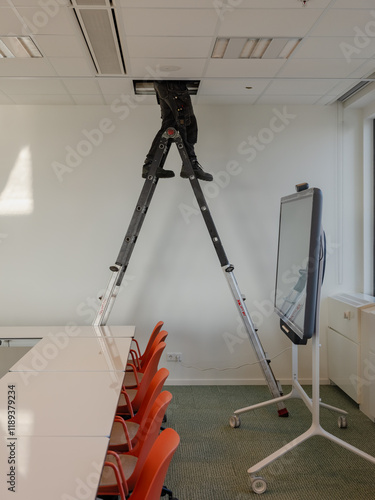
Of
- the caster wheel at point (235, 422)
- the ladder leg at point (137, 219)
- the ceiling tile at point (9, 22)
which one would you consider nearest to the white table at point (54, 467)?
the caster wheel at point (235, 422)

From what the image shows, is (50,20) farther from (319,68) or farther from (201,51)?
(319,68)

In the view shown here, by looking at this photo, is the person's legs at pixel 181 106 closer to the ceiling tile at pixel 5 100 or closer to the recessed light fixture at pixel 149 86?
the recessed light fixture at pixel 149 86

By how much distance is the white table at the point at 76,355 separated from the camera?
3.13 meters

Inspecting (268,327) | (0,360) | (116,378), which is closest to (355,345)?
(268,327)

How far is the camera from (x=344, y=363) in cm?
471

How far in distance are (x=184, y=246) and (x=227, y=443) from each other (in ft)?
6.79

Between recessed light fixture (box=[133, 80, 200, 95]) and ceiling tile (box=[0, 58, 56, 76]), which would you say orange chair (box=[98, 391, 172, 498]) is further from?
recessed light fixture (box=[133, 80, 200, 95])

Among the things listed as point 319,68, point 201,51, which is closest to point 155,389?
point 201,51

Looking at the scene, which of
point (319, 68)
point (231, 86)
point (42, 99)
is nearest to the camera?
point (319, 68)

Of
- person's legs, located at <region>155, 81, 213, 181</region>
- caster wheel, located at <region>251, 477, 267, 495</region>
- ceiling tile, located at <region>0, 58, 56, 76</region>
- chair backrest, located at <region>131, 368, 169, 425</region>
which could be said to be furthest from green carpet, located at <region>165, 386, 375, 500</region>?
ceiling tile, located at <region>0, 58, 56, 76</region>

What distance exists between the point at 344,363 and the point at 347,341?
0.77ft

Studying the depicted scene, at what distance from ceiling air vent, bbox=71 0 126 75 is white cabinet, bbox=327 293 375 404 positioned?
2924mm

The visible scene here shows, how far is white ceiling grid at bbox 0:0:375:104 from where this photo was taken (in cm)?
297

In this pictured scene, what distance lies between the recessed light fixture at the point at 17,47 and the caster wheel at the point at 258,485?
329 cm
